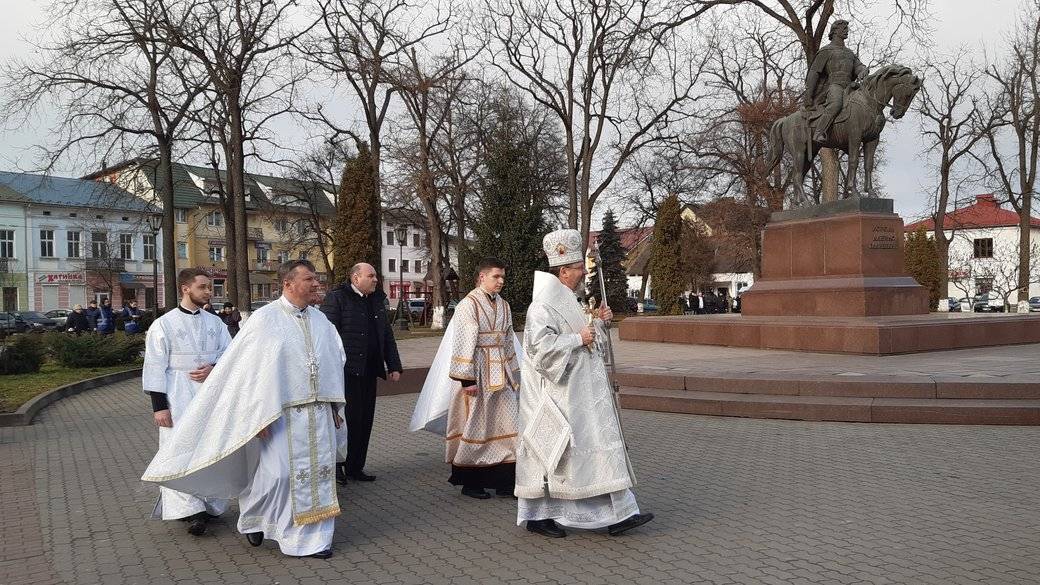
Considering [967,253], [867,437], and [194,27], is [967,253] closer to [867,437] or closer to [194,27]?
[194,27]

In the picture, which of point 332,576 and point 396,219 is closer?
point 332,576

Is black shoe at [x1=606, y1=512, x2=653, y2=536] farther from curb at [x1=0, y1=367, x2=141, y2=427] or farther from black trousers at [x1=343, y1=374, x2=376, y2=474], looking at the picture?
curb at [x1=0, y1=367, x2=141, y2=427]

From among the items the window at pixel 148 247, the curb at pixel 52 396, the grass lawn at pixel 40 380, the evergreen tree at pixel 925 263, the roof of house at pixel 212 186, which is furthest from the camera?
the window at pixel 148 247

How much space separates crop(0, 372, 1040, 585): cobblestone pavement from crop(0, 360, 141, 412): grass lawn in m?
5.11

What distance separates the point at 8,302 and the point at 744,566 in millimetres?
58681

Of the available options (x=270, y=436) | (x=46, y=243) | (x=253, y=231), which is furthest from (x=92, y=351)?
(x=253, y=231)

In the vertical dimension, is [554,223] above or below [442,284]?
above

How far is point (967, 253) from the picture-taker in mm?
68312

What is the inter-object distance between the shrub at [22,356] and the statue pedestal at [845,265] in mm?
15109

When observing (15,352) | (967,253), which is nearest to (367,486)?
(15,352)

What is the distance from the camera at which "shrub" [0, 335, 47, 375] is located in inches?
718

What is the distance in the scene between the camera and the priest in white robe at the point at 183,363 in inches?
227

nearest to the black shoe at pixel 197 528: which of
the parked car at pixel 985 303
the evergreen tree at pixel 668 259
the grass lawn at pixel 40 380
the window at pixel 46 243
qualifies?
the grass lawn at pixel 40 380

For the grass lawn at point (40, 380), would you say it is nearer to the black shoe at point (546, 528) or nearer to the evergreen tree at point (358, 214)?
the black shoe at point (546, 528)
